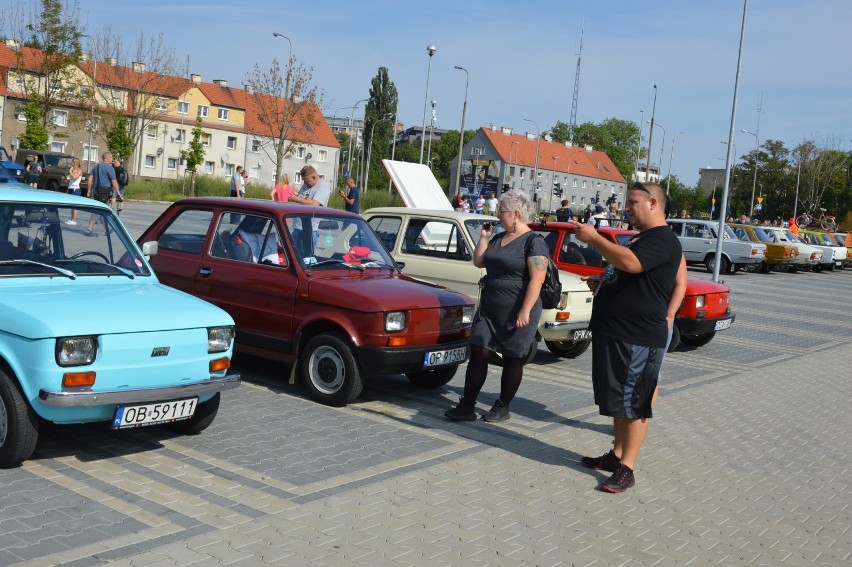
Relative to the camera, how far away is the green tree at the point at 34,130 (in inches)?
2207

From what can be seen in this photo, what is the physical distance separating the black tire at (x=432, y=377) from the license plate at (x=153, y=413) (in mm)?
3295

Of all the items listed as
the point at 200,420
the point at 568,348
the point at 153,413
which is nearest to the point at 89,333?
the point at 153,413

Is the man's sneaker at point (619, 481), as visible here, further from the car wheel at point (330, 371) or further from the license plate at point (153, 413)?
the license plate at point (153, 413)

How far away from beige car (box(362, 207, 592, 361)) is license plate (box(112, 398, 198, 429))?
5.00 m

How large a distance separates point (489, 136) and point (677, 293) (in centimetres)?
12394

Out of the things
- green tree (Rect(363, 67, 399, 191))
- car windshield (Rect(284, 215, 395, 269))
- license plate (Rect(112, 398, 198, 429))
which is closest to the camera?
license plate (Rect(112, 398, 198, 429))

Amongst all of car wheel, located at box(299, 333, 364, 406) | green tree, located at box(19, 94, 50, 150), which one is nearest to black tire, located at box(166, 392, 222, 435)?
car wheel, located at box(299, 333, 364, 406)

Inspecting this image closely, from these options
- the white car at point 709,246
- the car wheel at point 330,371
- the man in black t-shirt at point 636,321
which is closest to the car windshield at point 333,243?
the car wheel at point 330,371

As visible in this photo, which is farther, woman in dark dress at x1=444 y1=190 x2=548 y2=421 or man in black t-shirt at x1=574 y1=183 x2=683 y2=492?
woman in dark dress at x1=444 y1=190 x2=548 y2=421

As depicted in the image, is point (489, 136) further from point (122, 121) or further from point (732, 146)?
point (732, 146)

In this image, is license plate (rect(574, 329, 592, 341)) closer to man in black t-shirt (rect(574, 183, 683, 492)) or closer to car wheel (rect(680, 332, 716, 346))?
car wheel (rect(680, 332, 716, 346))

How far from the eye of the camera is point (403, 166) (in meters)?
20.4

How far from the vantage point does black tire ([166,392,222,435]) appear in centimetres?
673

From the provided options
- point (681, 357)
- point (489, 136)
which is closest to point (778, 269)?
point (681, 357)
